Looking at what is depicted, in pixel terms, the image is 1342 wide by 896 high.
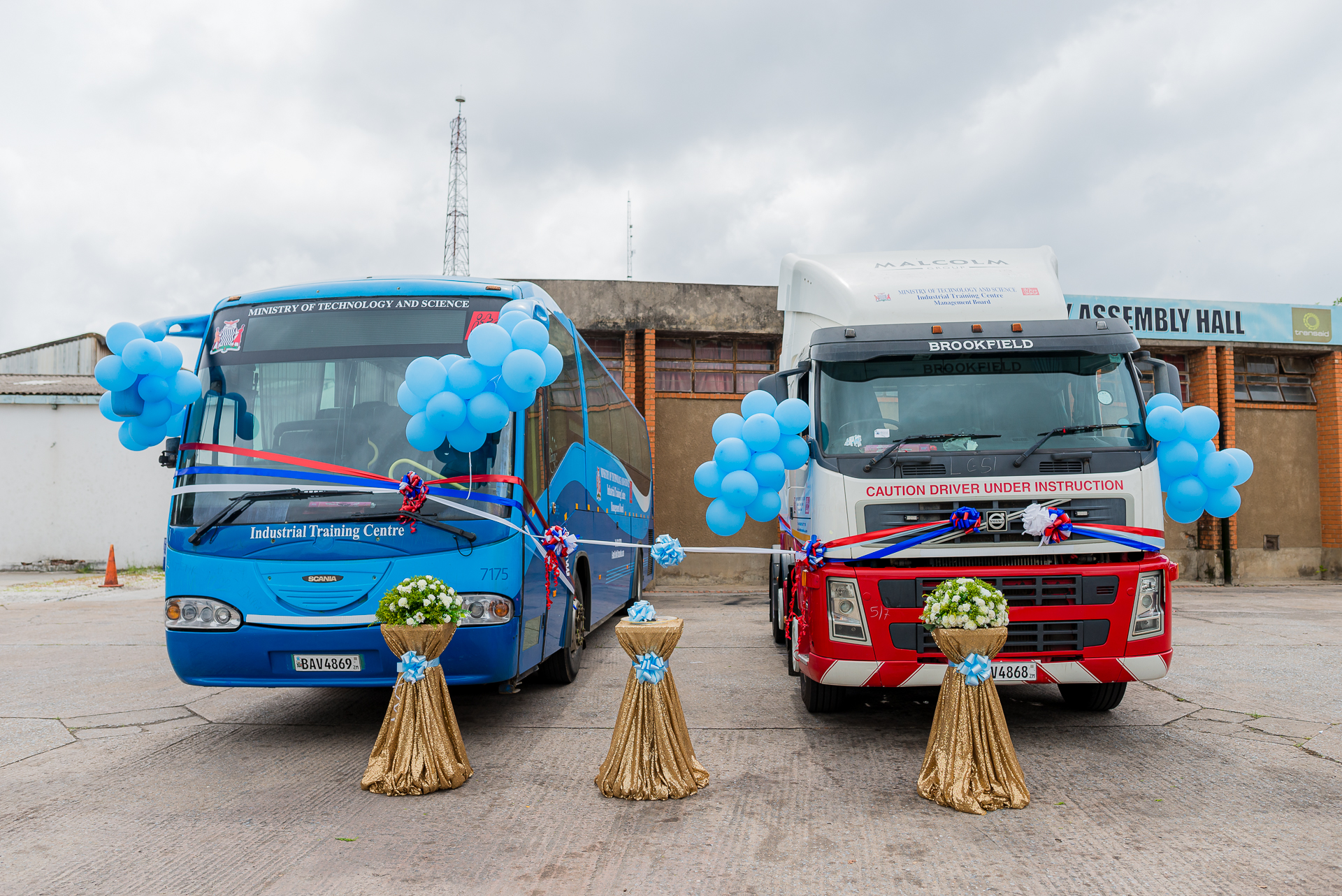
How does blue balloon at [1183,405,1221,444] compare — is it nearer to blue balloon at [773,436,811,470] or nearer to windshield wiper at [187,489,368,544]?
blue balloon at [773,436,811,470]

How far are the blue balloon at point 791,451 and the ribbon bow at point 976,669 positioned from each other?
1.66m

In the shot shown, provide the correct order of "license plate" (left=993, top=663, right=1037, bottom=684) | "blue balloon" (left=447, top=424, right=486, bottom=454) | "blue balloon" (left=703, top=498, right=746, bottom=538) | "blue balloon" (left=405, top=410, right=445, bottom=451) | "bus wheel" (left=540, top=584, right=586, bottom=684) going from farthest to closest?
1. "bus wheel" (left=540, top=584, right=586, bottom=684)
2. "blue balloon" (left=703, top=498, right=746, bottom=538)
3. "license plate" (left=993, top=663, right=1037, bottom=684)
4. "blue balloon" (left=447, top=424, right=486, bottom=454)
5. "blue balloon" (left=405, top=410, right=445, bottom=451)

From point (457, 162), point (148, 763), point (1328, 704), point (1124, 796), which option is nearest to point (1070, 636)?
point (1124, 796)

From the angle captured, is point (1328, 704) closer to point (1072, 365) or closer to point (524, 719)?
point (1072, 365)

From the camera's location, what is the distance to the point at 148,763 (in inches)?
204

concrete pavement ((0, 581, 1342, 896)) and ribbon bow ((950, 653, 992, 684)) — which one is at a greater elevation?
ribbon bow ((950, 653, 992, 684))

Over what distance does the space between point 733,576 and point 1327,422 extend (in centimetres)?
1228

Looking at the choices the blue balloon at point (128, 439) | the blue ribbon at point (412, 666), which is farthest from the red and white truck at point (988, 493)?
the blue balloon at point (128, 439)

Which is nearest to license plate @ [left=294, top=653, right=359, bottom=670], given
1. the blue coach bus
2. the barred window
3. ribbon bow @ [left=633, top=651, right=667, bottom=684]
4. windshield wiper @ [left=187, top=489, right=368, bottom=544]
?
the blue coach bus

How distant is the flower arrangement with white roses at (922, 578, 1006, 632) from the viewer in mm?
4418

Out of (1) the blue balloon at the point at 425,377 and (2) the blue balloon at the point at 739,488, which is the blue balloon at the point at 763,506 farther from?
(1) the blue balloon at the point at 425,377

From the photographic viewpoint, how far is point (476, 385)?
4.79 m

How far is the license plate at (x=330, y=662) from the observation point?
5133 millimetres

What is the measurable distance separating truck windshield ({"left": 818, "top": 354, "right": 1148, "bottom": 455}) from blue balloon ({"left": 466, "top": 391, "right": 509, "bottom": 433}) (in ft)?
6.81
